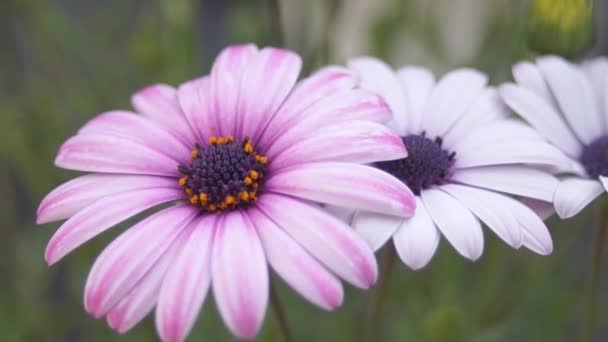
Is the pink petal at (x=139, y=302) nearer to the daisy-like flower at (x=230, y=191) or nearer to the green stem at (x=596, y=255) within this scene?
the daisy-like flower at (x=230, y=191)

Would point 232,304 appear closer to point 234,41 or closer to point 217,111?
point 217,111

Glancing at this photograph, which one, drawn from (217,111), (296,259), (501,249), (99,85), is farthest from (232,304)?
(99,85)

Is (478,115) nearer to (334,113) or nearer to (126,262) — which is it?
(334,113)

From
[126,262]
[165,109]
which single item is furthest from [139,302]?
[165,109]

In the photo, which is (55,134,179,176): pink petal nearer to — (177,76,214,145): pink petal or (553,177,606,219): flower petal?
(177,76,214,145): pink petal

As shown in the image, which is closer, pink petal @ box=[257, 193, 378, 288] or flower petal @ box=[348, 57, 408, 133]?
pink petal @ box=[257, 193, 378, 288]

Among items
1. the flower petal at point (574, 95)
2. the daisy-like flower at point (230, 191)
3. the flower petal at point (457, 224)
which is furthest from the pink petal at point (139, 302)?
the flower petal at point (574, 95)

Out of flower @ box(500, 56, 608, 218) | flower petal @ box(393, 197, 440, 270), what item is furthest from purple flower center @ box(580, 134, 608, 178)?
flower petal @ box(393, 197, 440, 270)
